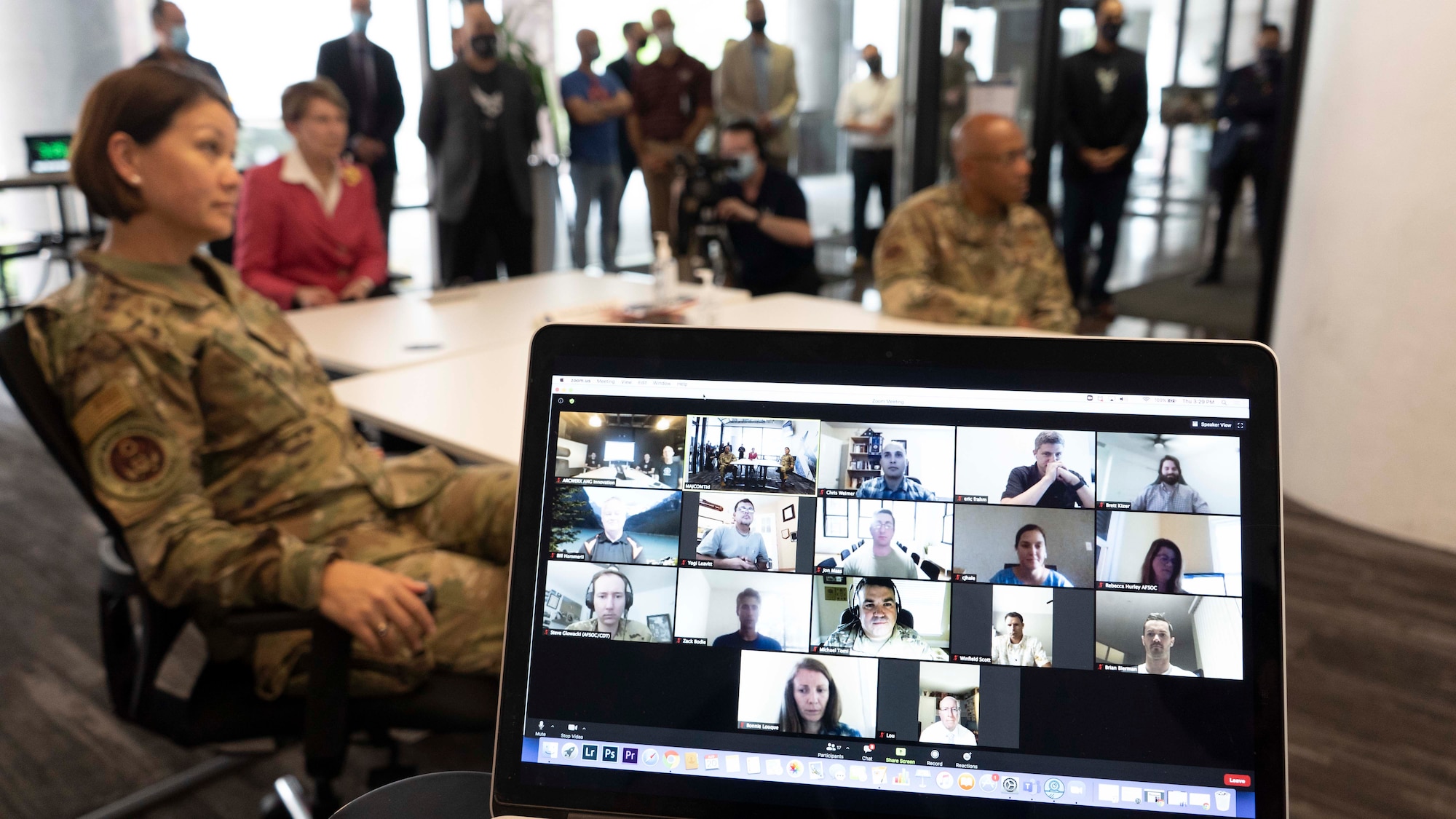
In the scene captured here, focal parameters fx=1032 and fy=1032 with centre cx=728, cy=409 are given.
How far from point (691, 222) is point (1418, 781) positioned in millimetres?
3316

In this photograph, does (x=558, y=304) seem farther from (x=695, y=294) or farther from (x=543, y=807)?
(x=543, y=807)

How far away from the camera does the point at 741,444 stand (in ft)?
2.43

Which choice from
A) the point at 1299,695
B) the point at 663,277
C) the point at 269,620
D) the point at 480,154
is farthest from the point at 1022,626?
the point at 480,154

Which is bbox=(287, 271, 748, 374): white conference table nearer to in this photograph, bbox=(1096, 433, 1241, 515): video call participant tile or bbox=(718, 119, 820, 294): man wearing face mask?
bbox=(718, 119, 820, 294): man wearing face mask

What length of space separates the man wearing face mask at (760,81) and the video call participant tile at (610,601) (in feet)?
20.2

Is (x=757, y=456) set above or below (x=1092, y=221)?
above

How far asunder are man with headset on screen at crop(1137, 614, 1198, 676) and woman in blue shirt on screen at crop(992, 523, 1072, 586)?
0.07 m

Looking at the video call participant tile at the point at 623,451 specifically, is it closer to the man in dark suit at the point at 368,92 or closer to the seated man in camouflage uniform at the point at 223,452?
the seated man in camouflage uniform at the point at 223,452

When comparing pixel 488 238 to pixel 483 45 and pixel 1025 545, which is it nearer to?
pixel 483 45

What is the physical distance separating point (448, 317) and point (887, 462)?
8.23ft

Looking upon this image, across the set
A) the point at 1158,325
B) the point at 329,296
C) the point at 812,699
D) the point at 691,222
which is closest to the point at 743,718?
the point at 812,699

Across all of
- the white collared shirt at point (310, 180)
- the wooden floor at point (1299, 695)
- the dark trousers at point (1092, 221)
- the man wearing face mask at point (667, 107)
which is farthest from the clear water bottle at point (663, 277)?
the man wearing face mask at point (667, 107)

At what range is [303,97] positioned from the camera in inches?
129

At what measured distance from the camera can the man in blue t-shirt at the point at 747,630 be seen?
717mm
